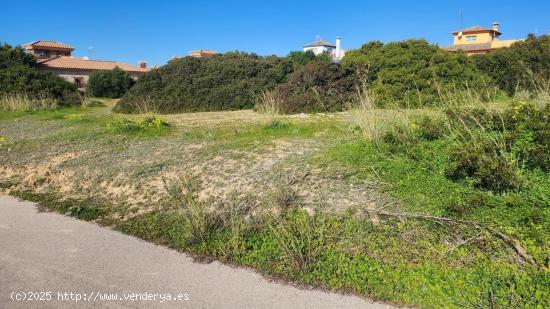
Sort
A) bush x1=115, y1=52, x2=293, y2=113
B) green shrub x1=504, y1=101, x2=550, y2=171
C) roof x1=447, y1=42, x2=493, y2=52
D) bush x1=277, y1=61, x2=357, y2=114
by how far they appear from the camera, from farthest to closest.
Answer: roof x1=447, y1=42, x2=493, y2=52 → bush x1=115, y1=52, x2=293, y2=113 → bush x1=277, y1=61, x2=357, y2=114 → green shrub x1=504, y1=101, x2=550, y2=171

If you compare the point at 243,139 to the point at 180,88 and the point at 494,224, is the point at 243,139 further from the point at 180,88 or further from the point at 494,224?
the point at 180,88

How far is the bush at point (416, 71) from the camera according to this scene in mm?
12523

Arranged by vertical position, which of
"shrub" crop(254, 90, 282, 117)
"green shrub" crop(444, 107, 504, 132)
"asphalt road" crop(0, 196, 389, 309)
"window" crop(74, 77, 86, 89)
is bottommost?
"asphalt road" crop(0, 196, 389, 309)

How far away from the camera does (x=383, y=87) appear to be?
42.5 feet

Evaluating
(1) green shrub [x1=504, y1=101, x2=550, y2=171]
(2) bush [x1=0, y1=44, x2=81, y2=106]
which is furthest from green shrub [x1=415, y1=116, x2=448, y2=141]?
(2) bush [x1=0, y1=44, x2=81, y2=106]

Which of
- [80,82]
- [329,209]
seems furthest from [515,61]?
[80,82]

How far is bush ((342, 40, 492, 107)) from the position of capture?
12.5m

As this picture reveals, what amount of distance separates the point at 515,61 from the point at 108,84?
26.6 metres

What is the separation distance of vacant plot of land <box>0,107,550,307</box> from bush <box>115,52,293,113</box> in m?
9.61

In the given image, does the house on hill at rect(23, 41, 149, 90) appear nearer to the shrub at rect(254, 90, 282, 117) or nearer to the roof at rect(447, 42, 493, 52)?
the shrub at rect(254, 90, 282, 117)

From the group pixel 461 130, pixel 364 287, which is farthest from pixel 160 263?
pixel 461 130

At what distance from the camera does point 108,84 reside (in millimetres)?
29875

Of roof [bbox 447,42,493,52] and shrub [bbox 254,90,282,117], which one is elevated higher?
roof [bbox 447,42,493,52]

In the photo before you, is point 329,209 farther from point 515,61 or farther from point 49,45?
point 49,45
